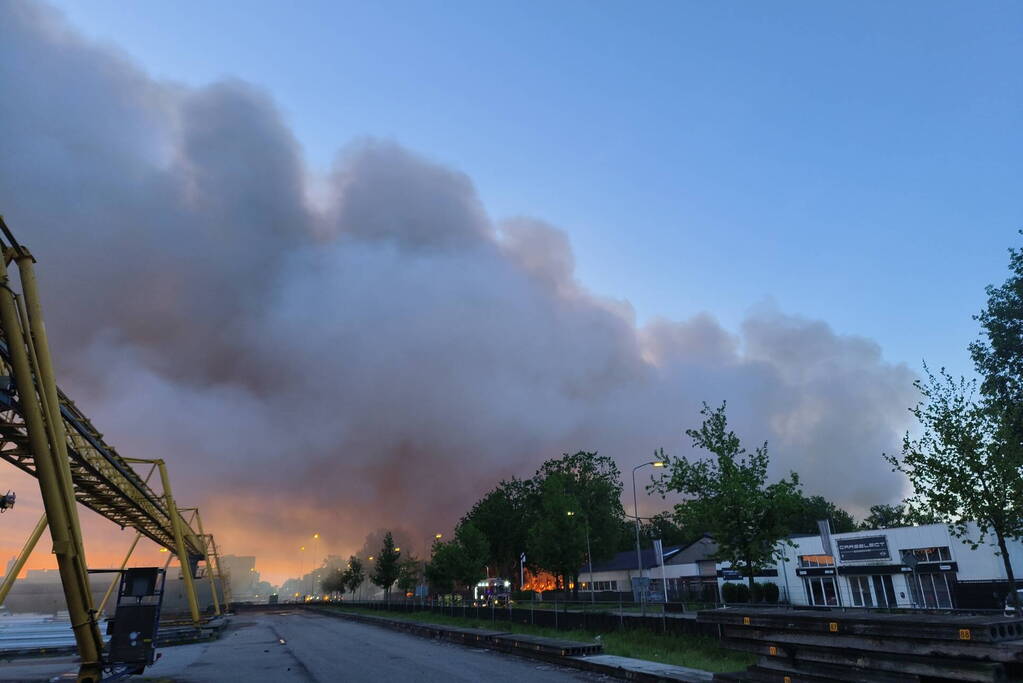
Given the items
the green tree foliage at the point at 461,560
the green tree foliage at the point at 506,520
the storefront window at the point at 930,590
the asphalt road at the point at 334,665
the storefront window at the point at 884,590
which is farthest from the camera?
the green tree foliage at the point at 506,520

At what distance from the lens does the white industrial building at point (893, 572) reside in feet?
143

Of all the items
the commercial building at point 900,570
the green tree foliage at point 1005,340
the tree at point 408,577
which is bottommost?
the tree at point 408,577

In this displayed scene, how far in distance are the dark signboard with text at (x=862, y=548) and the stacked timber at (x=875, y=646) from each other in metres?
46.9

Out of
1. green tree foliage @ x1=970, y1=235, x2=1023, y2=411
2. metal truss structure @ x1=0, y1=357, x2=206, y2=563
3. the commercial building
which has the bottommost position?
the commercial building

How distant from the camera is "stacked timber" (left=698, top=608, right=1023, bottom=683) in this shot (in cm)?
963

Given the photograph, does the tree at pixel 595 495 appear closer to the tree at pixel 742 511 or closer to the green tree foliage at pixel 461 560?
the green tree foliage at pixel 461 560

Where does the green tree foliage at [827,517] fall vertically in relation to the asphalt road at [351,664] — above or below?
above

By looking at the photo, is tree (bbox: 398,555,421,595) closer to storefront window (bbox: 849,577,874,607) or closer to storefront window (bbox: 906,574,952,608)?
storefront window (bbox: 849,577,874,607)

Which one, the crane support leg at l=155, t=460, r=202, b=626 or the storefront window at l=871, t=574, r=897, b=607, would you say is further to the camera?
the crane support leg at l=155, t=460, r=202, b=626

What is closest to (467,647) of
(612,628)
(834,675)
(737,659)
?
(612,628)

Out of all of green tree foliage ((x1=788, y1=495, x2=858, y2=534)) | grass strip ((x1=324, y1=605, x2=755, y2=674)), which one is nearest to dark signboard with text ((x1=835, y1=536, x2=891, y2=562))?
grass strip ((x1=324, y1=605, x2=755, y2=674))

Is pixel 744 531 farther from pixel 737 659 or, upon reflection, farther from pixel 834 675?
pixel 834 675

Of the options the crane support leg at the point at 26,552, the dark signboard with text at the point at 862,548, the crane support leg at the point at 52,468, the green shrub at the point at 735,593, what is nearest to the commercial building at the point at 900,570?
the dark signboard with text at the point at 862,548

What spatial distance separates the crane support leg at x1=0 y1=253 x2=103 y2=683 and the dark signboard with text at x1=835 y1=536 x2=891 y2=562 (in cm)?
5757
